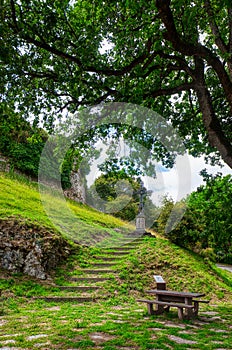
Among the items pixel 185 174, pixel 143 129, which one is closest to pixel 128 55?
pixel 143 129

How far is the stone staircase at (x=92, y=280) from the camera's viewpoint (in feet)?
25.4

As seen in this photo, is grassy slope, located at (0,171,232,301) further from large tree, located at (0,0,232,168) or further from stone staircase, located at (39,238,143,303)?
large tree, located at (0,0,232,168)

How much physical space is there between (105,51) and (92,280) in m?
6.38

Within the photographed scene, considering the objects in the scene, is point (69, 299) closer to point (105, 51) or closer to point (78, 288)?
point (78, 288)

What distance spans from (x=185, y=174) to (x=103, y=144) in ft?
7.51

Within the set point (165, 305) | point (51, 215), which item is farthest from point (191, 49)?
point (51, 215)

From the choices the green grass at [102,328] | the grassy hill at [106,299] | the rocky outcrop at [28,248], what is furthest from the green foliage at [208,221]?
the rocky outcrop at [28,248]

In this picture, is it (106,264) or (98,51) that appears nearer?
(98,51)

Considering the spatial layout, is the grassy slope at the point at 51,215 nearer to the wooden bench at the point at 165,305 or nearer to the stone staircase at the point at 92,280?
the stone staircase at the point at 92,280

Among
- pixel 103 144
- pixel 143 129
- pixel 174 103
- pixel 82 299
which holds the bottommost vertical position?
pixel 82 299

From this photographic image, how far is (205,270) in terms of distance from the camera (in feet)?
37.4

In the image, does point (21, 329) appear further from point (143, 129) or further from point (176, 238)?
point (176, 238)

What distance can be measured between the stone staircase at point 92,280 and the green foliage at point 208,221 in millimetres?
3033

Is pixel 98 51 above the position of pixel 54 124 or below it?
above
